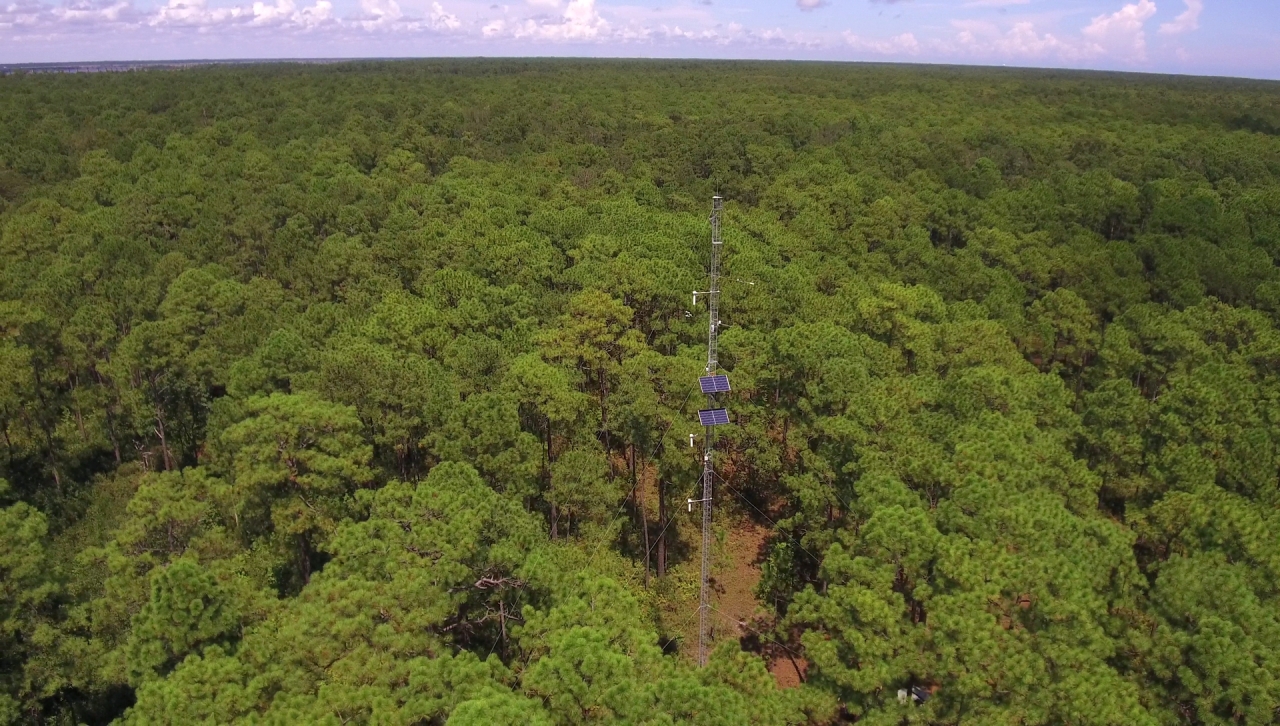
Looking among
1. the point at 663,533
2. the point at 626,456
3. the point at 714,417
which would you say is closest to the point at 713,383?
the point at 714,417

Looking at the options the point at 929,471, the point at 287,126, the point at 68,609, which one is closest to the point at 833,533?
the point at 929,471

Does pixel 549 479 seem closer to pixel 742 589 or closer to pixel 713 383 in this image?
pixel 742 589

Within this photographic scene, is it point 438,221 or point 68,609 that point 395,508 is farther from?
point 438,221

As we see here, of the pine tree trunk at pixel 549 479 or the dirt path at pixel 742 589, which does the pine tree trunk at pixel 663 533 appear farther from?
the pine tree trunk at pixel 549 479

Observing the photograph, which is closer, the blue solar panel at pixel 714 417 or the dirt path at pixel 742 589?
the blue solar panel at pixel 714 417

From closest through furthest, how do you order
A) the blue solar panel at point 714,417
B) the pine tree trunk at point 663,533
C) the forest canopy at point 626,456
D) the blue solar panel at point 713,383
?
the forest canopy at point 626,456
the blue solar panel at point 714,417
the blue solar panel at point 713,383
the pine tree trunk at point 663,533

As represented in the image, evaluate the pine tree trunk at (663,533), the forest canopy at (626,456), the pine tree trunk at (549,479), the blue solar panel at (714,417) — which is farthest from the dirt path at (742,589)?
the blue solar panel at (714,417)

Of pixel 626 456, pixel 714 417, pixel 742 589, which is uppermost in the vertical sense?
pixel 714 417

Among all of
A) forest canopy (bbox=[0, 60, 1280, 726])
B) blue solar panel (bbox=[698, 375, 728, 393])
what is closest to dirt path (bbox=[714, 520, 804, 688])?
forest canopy (bbox=[0, 60, 1280, 726])
